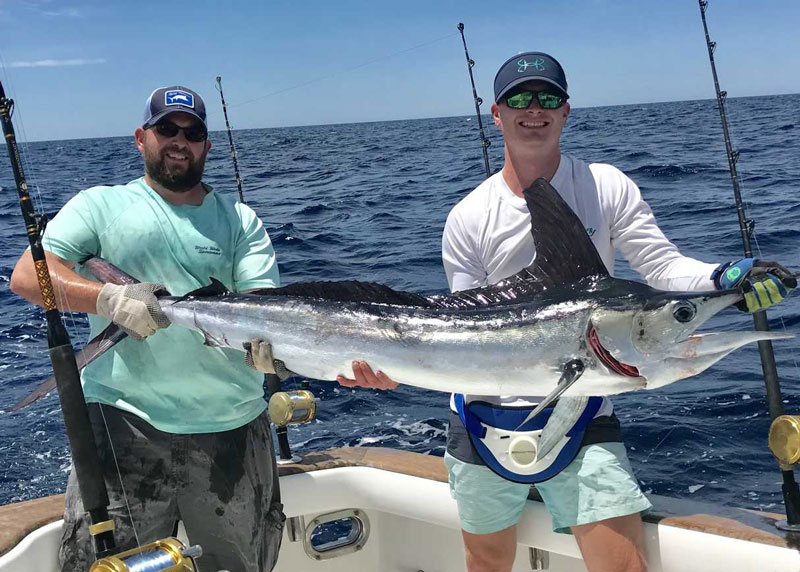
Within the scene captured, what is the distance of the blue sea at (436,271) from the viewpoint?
183 inches

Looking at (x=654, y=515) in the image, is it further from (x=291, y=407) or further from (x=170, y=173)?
(x=170, y=173)

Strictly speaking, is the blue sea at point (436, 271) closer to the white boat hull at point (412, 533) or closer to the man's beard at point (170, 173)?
the man's beard at point (170, 173)

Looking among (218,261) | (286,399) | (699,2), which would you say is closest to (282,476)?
(286,399)

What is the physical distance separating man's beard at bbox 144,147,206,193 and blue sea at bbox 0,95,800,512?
385mm

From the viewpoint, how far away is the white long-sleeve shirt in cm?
246

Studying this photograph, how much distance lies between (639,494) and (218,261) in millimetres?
1540

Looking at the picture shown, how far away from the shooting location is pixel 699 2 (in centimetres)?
402

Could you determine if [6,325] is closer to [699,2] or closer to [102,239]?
[102,239]

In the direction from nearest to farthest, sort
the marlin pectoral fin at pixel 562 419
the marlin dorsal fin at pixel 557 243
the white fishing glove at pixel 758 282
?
the white fishing glove at pixel 758 282, the marlin pectoral fin at pixel 562 419, the marlin dorsal fin at pixel 557 243

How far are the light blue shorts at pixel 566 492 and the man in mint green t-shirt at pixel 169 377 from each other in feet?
2.45

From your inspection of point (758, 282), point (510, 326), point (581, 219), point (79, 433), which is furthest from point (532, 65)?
point (79, 433)

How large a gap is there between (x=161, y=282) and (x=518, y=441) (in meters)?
1.27

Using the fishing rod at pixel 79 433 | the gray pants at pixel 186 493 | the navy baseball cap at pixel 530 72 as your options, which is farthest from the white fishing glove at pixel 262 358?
the navy baseball cap at pixel 530 72

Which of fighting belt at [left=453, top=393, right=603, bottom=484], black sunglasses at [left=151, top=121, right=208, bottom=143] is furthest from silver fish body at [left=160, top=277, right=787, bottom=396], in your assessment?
black sunglasses at [left=151, top=121, right=208, bottom=143]
